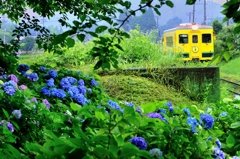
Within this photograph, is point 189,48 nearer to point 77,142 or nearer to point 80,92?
point 80,92

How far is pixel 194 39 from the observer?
10461mm

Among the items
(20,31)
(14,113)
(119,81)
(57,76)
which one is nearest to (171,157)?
(14,113)

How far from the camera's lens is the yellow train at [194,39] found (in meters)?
10.4

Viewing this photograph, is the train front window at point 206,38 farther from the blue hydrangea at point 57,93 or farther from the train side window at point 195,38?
the blue hydrangea at point 57,93

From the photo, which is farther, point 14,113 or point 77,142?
point 14,113

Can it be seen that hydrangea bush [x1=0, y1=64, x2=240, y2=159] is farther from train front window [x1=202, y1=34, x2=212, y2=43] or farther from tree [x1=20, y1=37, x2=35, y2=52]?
train front window [x1=202, y1=34, x2=212, y2=43]

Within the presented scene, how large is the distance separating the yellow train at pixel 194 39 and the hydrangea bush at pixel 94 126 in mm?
8239

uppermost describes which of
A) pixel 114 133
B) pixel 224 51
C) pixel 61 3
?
pixel 61 3

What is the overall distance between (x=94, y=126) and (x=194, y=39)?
9.96 meters

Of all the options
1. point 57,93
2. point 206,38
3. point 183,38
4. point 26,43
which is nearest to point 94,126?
point 57,93

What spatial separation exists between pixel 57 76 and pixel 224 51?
1.53 metres

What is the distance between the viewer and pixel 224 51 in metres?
0.71

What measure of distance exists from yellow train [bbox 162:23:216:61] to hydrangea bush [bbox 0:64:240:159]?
824cm

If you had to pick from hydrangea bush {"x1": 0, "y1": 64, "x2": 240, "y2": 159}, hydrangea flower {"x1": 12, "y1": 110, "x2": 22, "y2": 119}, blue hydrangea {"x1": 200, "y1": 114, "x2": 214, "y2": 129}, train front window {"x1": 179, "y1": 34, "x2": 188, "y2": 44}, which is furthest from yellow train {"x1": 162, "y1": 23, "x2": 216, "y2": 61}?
hydrangea flower {"x1": 12, "y1": 110, "x2": 22, "y2": 119}
